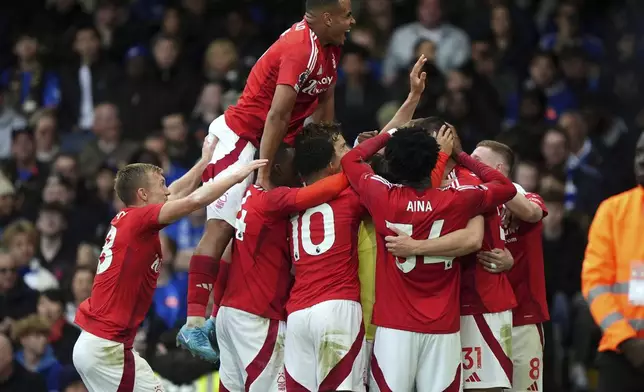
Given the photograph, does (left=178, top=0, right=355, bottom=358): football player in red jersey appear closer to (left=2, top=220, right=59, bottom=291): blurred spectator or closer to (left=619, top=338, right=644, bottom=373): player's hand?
(left=619, top=338, right=644, bottom=373): player's hand

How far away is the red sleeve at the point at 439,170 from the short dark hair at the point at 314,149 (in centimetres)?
69

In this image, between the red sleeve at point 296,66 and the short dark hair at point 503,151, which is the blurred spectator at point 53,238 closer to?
the red sleeve at point 296,66

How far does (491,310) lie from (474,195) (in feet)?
2.57

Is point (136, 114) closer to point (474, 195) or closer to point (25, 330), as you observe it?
point (25, 330)

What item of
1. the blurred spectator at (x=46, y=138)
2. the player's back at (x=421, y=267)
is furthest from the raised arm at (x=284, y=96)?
the blurred spectator at (x=46, y=138)

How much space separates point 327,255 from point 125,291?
4.31 ft

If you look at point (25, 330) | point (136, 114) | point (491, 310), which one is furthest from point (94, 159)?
point (491, 310)

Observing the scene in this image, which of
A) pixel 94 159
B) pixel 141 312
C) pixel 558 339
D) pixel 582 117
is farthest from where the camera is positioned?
pixel 94 159

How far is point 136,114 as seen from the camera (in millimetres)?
14945

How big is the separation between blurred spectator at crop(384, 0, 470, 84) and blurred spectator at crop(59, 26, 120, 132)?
10.1 feet

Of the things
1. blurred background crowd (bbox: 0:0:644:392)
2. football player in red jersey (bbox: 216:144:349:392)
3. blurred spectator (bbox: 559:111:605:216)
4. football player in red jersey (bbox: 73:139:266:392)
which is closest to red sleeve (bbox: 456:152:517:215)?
football player in red jersey (bbox: 216:144:349:392)

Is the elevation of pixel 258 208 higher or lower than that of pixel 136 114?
lower

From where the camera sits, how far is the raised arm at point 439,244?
26.9ft

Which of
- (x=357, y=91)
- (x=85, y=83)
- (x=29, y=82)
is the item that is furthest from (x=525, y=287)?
(x=29, y=82)
